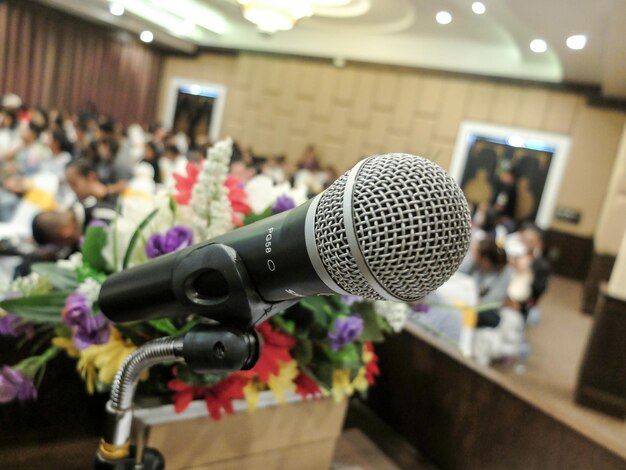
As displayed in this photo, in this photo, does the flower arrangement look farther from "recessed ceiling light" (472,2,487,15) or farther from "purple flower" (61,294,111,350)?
"recessed ceiling light" (472,2,487,15)

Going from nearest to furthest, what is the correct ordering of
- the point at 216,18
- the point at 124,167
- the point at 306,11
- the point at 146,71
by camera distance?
the point at 124,167 < the point at 306,11 < the point at 216,18 < the point at 146,71

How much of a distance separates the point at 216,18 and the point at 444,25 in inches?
159

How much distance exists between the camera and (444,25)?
251 inches

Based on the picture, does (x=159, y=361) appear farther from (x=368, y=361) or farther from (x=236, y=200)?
(x=368, y=361)

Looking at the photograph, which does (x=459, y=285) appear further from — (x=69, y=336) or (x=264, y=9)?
(x=264, y=9)

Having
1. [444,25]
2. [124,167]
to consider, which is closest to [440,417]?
[124,167]

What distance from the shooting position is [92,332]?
2.28 ft

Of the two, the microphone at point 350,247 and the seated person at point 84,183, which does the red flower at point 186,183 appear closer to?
the microphone at point 350,247

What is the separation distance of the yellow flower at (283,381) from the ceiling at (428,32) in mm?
3944

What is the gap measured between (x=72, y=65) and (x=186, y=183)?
32.2ft

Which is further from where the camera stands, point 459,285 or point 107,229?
point 459,285

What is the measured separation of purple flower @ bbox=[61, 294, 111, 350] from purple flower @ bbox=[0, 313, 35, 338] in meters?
0.14

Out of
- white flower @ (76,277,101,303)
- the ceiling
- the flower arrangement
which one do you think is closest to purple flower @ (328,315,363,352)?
the flower arrangement

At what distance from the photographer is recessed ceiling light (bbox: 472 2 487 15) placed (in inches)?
197
